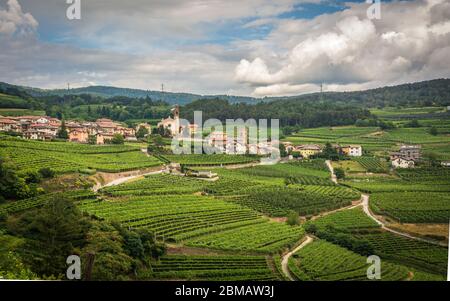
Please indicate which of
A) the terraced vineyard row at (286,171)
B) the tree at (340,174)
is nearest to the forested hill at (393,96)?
the terraced vineyard row at (286,171)

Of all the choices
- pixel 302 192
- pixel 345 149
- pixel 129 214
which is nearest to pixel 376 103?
pixel 345 149

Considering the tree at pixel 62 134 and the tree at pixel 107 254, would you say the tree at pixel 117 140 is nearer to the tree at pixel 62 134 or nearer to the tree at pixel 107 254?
the tree at pixel 62 134

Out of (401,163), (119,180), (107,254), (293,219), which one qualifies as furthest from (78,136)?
(401,163)

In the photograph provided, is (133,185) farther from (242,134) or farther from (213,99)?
(213,99)

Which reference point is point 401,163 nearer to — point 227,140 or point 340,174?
point 340,174

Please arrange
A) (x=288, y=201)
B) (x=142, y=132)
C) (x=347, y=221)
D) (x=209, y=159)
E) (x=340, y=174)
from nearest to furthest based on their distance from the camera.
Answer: (x=347, y=221)
(x=288, y=201)
(x=340, y=174)
(x=209, y=159)
(x=142, y=132)

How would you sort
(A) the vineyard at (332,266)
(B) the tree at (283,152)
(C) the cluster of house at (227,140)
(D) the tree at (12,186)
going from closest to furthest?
(A) the vineyard at (332,266), (D) the tree at (12,186), (B) the tree at (283,152), (C) the cluster of house at (227,140)
